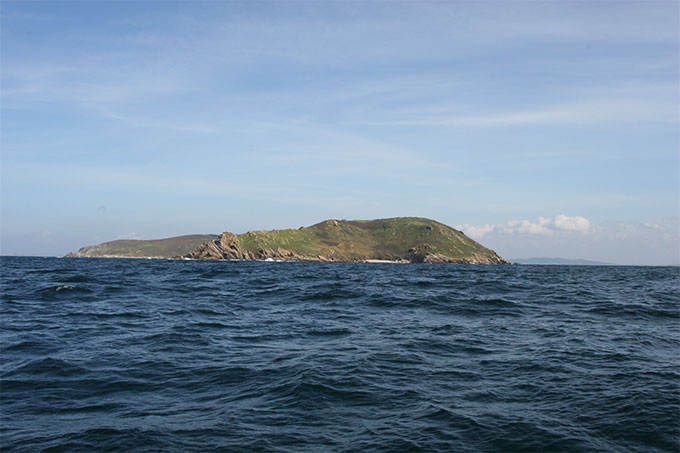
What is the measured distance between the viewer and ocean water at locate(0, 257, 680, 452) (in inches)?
372

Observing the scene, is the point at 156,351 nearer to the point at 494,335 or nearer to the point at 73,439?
the point at 73,439

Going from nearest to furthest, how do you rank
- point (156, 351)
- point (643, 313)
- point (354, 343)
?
point (156, 351) → point (354, 343) → point (643, 313)

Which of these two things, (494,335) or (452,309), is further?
(452,309)

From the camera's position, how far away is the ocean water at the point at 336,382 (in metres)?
9.45

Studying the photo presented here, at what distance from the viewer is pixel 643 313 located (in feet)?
91.7

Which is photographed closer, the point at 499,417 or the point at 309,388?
the point at 499,417

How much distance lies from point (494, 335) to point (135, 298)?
26134 millimetres

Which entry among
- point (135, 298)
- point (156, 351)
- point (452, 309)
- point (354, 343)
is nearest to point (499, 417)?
point (354, 343)

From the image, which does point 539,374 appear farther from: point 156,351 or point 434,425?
point 156,351

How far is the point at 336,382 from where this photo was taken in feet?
43.3

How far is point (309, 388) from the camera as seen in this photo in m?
12.5

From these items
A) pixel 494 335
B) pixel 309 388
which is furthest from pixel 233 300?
pixel 309 388

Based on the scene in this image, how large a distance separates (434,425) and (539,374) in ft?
19.4

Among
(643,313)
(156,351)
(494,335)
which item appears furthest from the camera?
(643,313)
